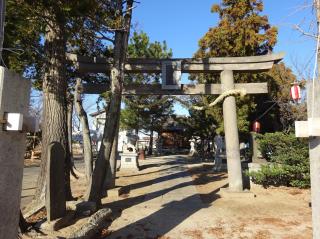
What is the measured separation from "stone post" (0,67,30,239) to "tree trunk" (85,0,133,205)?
442 centimetres

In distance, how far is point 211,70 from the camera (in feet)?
37.1

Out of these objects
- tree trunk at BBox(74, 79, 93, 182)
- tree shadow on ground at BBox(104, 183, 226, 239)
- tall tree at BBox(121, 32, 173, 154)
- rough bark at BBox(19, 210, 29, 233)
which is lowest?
tree shadow on ground at BBox(104, 183, 226, 239)

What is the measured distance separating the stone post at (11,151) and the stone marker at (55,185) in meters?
2.43

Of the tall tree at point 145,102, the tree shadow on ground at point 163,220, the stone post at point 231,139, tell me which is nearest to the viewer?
the tree shadow on ground at point 163,220

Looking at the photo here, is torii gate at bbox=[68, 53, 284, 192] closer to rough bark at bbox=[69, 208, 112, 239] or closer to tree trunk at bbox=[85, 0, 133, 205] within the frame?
tree trunk at bbox=[85, 0, 133, 205]

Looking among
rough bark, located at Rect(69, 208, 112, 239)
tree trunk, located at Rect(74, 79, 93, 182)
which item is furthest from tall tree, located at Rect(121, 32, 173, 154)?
rough bark, located at Rect(69, 208, 112, 239)

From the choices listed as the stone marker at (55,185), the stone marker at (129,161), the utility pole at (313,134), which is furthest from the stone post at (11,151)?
the stone marker at (129,161)

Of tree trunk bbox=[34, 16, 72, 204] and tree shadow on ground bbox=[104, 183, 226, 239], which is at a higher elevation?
tree trunk bbox=[34, 16, 72, 204]

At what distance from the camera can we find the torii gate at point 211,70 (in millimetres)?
10938

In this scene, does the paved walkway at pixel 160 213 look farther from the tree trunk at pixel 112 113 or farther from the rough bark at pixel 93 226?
the tree trunk at pixel 112 113

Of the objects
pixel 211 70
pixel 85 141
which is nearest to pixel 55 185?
pixel 85 141

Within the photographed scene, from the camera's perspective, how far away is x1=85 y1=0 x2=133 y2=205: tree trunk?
8383 millimetres

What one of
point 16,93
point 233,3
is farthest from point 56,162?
point 233,3

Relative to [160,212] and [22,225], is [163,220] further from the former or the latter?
[22,225]
